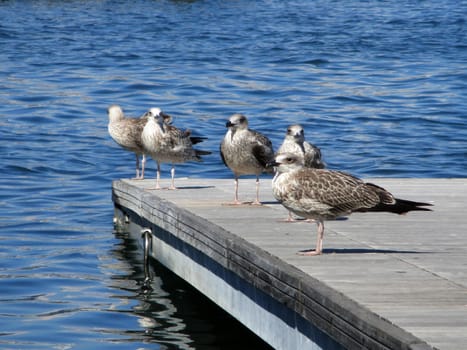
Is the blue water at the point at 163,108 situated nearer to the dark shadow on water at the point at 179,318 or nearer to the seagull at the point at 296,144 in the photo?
the dark shadow on water at the point at 179,318

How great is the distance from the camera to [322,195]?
33.3 feet

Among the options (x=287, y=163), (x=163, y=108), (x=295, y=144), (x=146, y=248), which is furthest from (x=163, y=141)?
(x=163, y=108)

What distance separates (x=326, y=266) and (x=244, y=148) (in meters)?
3.81

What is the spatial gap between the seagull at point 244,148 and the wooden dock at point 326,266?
1.80ft

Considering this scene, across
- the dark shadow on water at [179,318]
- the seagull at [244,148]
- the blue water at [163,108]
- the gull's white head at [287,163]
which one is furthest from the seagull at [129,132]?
the gull's white head at [287,163]

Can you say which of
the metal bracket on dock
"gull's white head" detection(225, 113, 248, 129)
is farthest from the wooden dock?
"gull's white head" detection(225, 113, 248, 129)

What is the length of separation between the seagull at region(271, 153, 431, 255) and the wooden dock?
1.57 feet

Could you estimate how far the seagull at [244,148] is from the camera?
13477 millimetres

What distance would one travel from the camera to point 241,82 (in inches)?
1483

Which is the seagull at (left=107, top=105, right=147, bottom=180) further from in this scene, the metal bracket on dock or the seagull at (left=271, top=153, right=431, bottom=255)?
the seagull at (left=271, top=153, right=431, bottom=255)

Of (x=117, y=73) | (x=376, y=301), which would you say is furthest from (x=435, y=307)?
A: (x=117, y=73)

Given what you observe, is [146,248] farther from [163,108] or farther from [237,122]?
[163,108]

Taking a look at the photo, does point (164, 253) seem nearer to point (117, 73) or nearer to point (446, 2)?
point (117, 73)

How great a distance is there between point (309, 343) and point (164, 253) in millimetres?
5144
